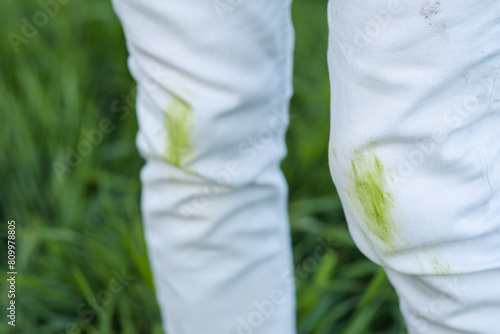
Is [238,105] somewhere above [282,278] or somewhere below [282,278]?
above

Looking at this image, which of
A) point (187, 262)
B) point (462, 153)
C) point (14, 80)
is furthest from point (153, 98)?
point (14, 80)

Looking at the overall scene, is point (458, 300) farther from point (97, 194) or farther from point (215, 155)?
point (97, 194)

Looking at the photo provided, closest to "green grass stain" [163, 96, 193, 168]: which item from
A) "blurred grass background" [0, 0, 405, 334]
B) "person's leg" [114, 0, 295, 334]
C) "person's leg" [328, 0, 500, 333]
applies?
"person's leg" [114, 0, 295, 334]

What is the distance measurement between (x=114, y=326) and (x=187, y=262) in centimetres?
35

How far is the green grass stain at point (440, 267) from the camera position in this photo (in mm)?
522

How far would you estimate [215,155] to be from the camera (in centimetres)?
69

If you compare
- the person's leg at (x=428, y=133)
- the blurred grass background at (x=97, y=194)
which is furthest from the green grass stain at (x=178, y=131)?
the blurred grass background at (x=97, y=194)

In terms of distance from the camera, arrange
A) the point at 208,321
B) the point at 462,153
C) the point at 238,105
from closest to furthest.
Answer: the point at 462,153 → the point at 238,105 → the point at 208,321

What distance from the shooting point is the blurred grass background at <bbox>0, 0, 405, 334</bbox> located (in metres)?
1.01

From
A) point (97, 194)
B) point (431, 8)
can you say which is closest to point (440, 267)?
point (431, 8)

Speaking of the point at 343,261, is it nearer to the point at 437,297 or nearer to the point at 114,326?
the point at 114,326

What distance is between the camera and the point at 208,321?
2.52 feet

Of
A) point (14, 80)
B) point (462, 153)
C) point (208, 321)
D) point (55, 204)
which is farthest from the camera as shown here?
point (14, 80)

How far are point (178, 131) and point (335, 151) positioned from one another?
183mm
